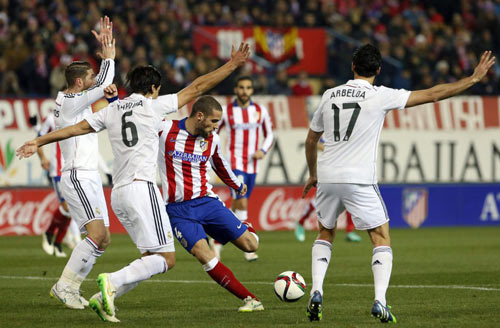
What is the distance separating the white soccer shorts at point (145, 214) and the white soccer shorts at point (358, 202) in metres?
1.32

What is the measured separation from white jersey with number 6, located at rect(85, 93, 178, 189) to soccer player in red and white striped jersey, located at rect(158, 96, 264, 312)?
525mm

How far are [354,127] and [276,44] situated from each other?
17193 millimetres

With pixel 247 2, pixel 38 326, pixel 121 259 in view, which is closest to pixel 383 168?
pixel 247 2

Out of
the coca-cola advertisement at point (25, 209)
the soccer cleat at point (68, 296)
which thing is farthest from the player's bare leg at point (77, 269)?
the coca-cola advertisement at point (25, 209)

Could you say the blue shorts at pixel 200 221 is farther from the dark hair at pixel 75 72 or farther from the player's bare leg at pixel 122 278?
the dark hair at pixel 75 72

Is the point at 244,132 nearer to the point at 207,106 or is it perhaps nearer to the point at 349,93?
the point at 207,106

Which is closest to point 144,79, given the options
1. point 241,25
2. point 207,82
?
point 207,82

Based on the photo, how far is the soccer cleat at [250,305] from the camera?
27.3 feet

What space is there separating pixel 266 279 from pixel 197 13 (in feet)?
47.9

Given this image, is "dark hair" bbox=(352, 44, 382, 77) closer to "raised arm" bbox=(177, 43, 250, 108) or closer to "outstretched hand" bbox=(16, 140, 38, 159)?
"raised arm" bbox=(177, 43, 250, 108)

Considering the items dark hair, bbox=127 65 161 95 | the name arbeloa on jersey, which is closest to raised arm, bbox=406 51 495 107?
the name arbeloa on jersey

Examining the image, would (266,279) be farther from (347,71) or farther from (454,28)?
(454,28)

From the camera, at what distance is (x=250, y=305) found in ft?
27.3

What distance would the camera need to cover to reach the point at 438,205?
22.4 metres
